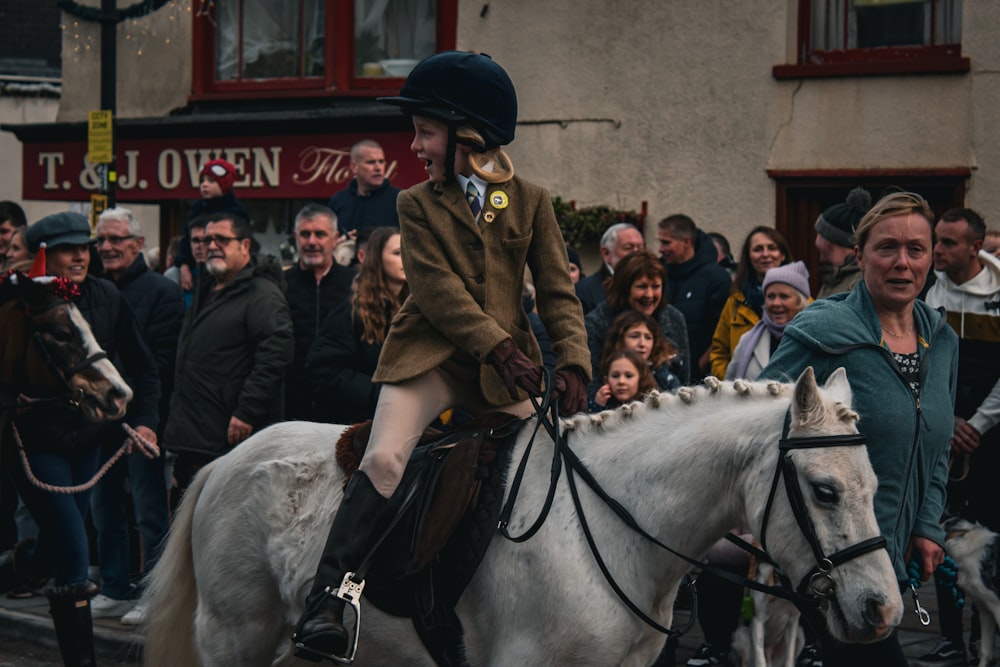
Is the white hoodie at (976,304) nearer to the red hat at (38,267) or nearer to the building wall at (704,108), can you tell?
the red hat at (38,267)

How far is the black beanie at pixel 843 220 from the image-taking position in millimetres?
8898

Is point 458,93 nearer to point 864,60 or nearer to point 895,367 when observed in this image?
point 895,367

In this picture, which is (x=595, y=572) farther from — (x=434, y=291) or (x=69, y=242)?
(x=69, y=242)

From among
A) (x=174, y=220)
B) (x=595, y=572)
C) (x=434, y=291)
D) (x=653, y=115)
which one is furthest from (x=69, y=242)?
(x=174, y=220)

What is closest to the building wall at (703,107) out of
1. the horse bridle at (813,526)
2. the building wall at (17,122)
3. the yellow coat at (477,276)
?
the yellow coat at (477,276)


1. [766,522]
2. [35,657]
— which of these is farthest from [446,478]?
[35,657]

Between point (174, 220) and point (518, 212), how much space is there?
14.5m

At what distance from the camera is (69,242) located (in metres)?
8.30

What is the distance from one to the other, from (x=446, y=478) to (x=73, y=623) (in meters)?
3.37

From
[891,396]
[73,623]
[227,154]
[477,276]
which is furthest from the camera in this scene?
[227,154]

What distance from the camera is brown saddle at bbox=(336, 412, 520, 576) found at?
5016 mm

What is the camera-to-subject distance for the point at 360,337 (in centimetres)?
855

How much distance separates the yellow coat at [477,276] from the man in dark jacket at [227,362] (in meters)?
3.82

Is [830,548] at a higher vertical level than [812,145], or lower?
lower
